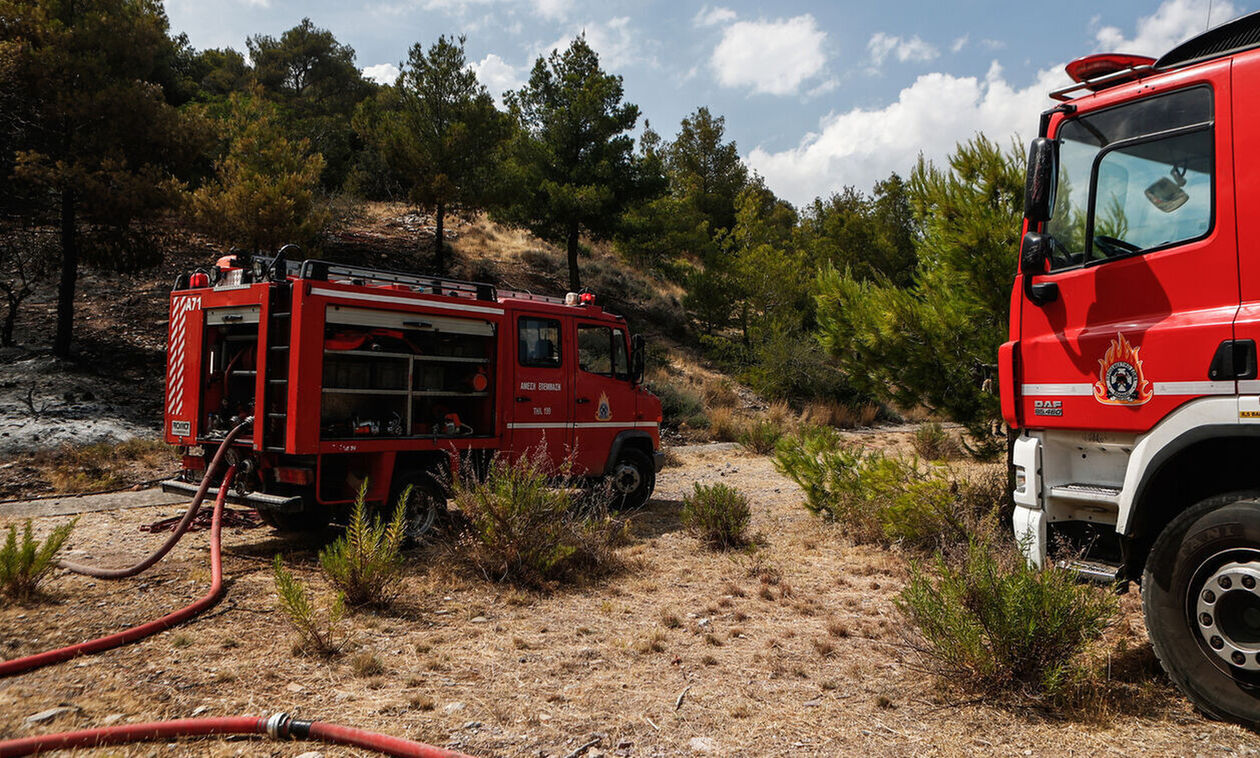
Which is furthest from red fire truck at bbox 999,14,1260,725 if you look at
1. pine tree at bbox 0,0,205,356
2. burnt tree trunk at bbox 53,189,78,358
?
burnt tree trunk at bbox 53,189,78,358

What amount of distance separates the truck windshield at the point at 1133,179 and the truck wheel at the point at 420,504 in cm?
575

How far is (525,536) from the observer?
Result: 6.64 metres

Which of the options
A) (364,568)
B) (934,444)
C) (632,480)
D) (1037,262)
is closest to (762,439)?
(934,444)

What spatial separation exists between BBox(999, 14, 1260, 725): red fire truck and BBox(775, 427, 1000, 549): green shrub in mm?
2082

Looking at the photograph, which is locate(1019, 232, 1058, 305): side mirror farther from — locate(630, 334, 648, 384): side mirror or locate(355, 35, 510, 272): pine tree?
locate(355, 35, 510, 272): pine tree

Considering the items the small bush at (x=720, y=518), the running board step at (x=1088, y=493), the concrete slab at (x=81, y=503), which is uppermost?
the running board step at (x=1088, y=493)

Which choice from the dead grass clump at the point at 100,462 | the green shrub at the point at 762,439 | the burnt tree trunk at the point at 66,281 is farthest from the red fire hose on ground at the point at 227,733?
the burnt tree trunk at the point at 66,281

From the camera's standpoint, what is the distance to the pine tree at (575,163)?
26.5 metres

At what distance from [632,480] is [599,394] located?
1.44m

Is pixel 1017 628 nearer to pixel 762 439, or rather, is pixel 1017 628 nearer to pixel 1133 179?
pixel 1133 179

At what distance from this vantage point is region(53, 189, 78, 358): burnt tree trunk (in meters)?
16.2

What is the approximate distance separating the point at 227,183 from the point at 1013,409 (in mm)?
20160

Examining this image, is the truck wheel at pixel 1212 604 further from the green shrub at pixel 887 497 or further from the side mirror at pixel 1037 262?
the green shrub at pixel 887 497

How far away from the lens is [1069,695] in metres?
3.98
